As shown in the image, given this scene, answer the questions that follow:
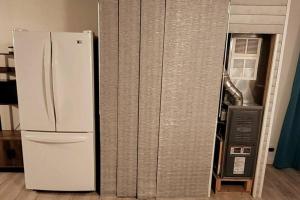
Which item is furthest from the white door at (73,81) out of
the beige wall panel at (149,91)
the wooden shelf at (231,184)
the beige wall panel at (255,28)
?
the wooden shelf at (231,184)

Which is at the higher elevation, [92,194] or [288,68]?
[288,68]

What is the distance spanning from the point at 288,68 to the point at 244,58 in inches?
38.1

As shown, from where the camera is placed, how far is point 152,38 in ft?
6.24

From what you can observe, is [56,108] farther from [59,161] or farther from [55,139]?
[59,161]

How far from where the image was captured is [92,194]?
2.28 metres

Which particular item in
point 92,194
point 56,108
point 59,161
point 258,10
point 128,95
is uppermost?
point 258,10

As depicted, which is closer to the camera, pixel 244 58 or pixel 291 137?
pixel 244 58

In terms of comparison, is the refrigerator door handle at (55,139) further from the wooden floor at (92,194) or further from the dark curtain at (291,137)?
the dark curtain at (291,137)

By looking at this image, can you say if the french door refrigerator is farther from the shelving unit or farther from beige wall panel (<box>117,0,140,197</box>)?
the shelving unit

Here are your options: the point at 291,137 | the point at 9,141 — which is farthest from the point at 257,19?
the point at 9,141

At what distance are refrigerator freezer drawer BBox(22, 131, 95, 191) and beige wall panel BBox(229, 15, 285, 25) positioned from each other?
1.78m

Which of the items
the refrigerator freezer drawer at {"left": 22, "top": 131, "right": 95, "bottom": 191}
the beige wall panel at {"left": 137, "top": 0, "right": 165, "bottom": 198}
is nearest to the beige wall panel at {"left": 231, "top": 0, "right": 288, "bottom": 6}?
the beige wall panel at {"left": 137, "top": 0, "right": 165, "bottom": 198}

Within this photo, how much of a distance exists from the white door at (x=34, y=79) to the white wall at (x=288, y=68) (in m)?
2.88

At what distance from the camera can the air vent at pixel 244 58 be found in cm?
227
